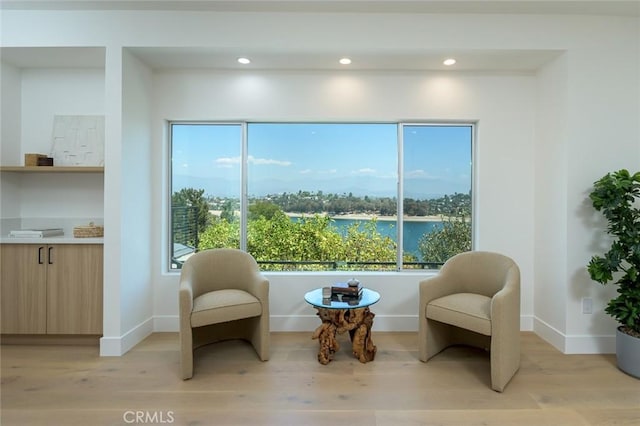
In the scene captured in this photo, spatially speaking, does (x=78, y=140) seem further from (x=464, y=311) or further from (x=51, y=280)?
(x=464, y=311)

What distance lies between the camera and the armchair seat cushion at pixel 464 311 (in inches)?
93.6

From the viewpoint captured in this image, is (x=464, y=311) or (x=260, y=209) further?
(x=260, y=209)

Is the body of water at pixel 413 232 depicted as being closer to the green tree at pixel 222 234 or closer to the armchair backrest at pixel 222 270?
the armchair backrest at pixel 222 270

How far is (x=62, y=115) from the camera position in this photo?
3273mm

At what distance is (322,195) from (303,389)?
1.93 m

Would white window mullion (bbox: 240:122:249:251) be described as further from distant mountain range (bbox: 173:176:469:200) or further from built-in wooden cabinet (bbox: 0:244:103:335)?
built-in wooden cabinet (bbox: 0:244:103:335)

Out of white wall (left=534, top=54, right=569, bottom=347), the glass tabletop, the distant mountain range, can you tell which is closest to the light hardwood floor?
white wall (left=534, top=54, right=569, bottom=347)

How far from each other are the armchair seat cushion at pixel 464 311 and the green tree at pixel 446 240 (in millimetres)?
794

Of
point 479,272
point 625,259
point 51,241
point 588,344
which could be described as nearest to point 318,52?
point 479,272

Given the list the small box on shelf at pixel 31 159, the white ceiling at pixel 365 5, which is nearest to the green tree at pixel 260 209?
the white ceiling at pixel 365 5

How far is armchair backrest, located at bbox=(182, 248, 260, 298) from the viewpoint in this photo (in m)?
2.93

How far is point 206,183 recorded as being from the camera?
11.7 ft

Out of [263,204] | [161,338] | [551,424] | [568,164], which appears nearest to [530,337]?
[551,424]

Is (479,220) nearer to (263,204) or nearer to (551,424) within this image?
(551,424)
